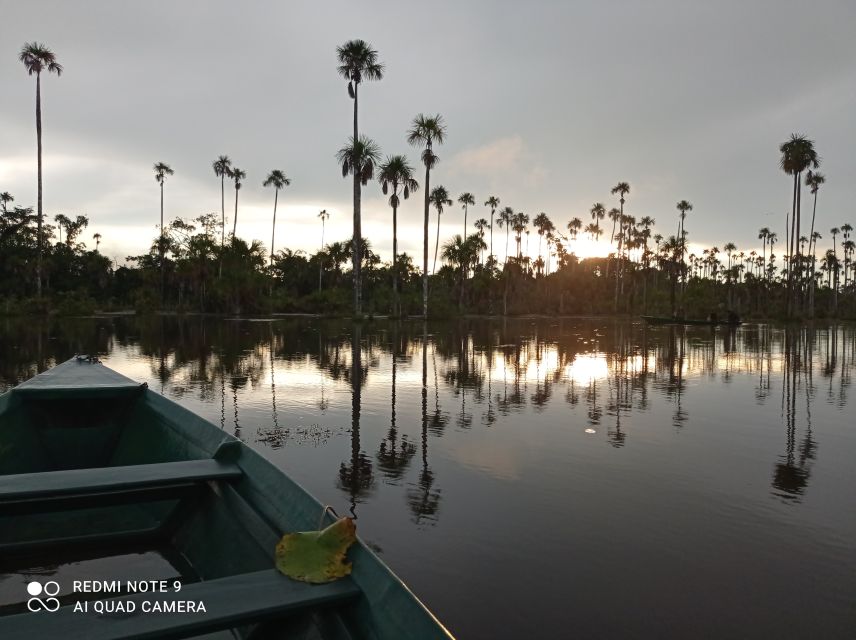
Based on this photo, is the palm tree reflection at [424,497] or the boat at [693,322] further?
the boat at [693,322]

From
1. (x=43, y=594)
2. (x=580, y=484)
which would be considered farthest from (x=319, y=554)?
(x=580, y=484)

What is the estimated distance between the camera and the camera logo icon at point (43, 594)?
3.76 meters

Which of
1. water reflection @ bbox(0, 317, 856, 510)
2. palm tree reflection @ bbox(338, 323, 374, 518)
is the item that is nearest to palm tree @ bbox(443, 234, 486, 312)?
water reflection @ bbox(0, 317, 856, 510)

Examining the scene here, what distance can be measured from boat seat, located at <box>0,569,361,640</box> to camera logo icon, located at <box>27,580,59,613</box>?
1787mm

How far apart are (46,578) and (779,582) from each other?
5568 mm

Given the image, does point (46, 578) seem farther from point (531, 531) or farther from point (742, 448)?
point (742, 448)

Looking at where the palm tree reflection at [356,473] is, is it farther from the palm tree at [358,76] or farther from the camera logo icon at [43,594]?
the palm tree at [358,76]

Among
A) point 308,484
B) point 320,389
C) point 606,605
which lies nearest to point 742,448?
point 606,605

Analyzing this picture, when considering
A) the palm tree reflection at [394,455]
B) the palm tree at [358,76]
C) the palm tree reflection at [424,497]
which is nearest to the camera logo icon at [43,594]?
the palm tree reflection at [424,497]

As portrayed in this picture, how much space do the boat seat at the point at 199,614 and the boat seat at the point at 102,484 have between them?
1.40 meters

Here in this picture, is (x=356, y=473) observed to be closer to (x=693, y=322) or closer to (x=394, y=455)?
(x=394, y=455)

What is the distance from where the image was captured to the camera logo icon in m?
3.76

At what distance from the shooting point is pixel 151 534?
4.74m

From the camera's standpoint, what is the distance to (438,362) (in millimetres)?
19891
